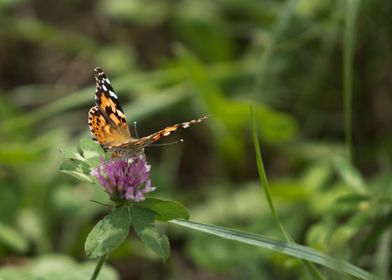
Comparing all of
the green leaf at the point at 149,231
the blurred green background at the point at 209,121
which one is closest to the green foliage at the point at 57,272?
the blurred green background at the point at 209,121

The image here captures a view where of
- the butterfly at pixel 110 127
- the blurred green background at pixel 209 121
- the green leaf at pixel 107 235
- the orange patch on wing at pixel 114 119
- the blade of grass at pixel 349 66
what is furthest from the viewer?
the blurred green background at pixel 209 121

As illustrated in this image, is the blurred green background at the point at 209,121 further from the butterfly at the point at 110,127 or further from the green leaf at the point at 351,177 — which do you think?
the butterfly at the point at 110,127

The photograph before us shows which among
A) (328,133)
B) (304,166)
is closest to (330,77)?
(328,133)

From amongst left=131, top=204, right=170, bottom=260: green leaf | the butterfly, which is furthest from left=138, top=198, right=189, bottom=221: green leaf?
the butterfly

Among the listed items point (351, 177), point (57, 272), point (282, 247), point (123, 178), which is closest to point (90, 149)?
point (123, 178)

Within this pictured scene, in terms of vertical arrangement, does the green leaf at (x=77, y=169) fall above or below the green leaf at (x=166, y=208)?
above

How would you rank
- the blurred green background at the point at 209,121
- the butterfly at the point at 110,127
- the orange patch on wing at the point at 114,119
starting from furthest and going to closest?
the blurred green background at the point at 209,121
the orange patch on wing at the point at 114,119
the butterfly at the point at 110,127

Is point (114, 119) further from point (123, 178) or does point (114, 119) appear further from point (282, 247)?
point (282, 247)
